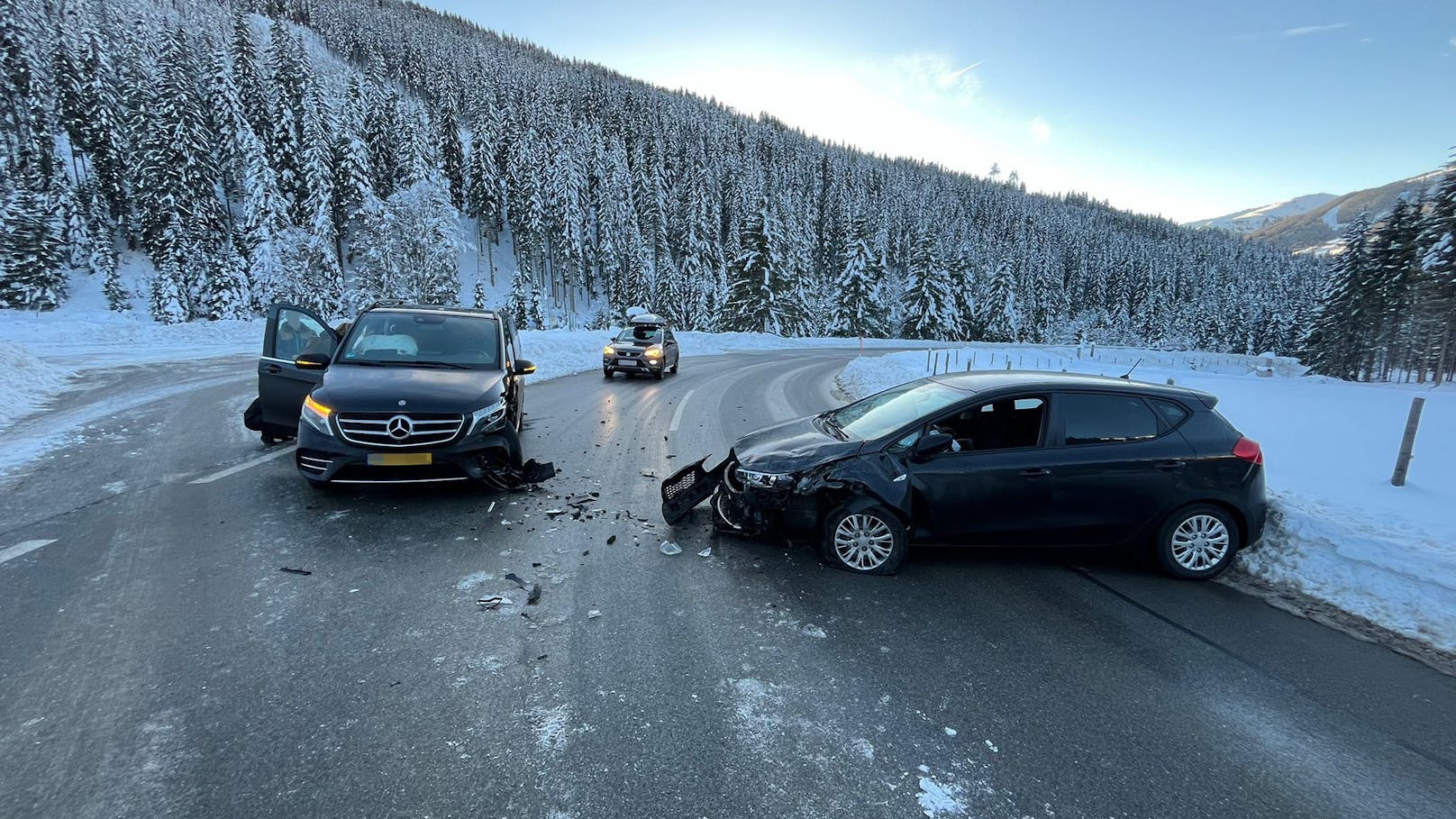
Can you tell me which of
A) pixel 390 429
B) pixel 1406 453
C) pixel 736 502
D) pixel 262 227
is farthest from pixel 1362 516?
pixel 262 227

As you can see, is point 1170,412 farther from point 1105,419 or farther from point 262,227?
point 262,227

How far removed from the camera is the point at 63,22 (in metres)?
61.6

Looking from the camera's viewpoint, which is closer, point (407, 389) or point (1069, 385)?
point (1069, 385)

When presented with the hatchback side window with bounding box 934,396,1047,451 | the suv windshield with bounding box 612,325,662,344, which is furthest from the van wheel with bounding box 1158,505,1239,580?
the suv windshield with bounding box 612,325,662,344

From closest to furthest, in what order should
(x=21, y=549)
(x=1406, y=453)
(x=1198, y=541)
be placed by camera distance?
(x=21, y=549) → (x=1198, y=541) → (x=1406, y=453)

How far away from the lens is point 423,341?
23.3 ft

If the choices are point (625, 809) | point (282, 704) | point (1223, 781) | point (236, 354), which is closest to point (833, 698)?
point (625, 809)

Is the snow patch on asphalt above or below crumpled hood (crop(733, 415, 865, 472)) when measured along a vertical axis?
below

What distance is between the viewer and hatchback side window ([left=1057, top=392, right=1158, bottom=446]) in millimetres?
4879

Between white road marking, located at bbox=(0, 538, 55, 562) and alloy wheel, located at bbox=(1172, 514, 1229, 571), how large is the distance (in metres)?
8.83

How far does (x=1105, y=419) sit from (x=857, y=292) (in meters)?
49.9

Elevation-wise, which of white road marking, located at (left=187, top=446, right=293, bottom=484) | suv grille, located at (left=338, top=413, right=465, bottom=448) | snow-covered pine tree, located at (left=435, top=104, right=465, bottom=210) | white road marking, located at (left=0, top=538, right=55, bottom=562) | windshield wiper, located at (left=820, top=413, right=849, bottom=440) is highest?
snow-covered pine tree, located at (left=435, top=104, right=465, bottom=210)

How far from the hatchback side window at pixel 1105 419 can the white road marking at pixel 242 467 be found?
331 inches

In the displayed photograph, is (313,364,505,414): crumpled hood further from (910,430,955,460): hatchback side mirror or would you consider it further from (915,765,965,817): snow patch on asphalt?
(915,765,965,817): snow patch on asphalt
